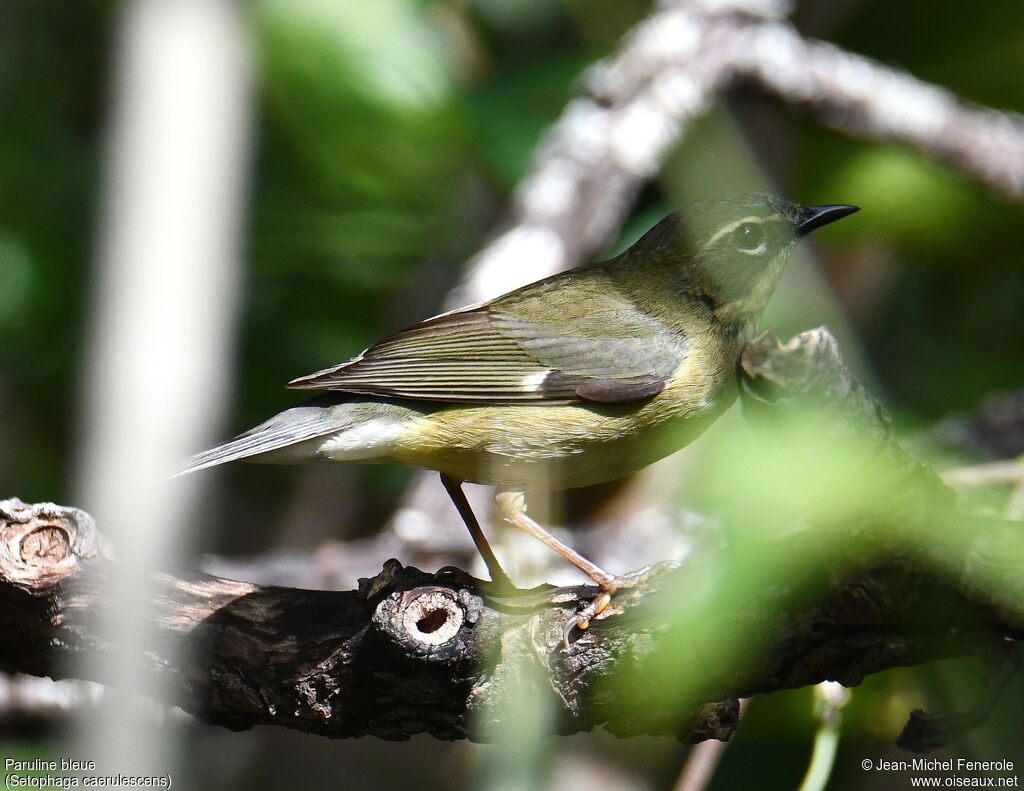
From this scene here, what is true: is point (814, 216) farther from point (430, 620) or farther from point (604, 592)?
point (430, 620)

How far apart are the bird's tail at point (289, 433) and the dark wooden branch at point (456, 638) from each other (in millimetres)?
475

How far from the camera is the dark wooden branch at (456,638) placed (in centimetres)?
208

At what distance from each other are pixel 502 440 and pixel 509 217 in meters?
1.58

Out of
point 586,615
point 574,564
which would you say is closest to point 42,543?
point 586,615

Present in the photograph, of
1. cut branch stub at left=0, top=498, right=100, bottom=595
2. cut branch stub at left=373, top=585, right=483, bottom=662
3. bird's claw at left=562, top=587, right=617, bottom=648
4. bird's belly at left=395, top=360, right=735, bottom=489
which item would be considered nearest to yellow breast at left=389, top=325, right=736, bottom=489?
bird's belly at left=395, top=360, right=735, bottom=489

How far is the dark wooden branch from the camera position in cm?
208

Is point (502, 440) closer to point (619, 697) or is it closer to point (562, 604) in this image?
point (562, 604)

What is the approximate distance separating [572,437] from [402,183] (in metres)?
2.27

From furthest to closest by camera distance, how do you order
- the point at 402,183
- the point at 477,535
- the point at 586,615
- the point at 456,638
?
1. the point at 402,183
2. the point at 477,535
3. the point at 586,615
4. the point at 456,638

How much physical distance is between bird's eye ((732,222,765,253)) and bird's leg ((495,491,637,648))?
3.41 feet

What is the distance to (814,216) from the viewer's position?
3482 millimetres

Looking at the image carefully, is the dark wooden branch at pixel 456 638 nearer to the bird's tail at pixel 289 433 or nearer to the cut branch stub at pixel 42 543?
the cut branch stub at pixel 42 543

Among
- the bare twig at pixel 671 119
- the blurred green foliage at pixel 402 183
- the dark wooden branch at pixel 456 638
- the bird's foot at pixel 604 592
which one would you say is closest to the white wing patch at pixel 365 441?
the dark wooden branch at pixel 456 638

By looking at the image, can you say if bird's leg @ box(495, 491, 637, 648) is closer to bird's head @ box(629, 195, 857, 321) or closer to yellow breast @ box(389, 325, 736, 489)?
yellow breast @ box(389, 325, 736, 489)
